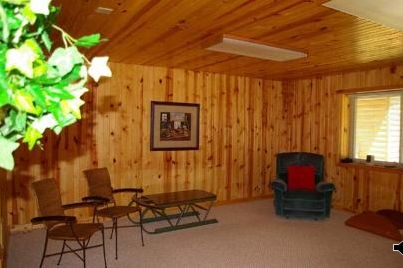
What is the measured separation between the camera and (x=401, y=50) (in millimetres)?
3799

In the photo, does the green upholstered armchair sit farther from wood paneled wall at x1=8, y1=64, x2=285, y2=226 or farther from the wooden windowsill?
wood paneled wall at x1=8, y1=64, x2=285, y2=226

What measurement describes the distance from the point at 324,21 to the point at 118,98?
3132 mm

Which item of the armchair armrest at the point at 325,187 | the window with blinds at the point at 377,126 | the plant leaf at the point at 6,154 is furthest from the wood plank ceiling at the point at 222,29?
the plant leaf at the point at 6,154

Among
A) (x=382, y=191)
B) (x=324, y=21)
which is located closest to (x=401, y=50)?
(x=324, y=21)

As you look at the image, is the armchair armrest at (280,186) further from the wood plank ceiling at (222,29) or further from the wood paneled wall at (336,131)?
the wood plank ceiling at (222,29)

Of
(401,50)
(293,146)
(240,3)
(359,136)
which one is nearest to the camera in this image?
(240,3)

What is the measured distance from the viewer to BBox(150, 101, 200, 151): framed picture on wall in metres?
5.07

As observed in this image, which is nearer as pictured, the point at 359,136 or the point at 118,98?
the point at 118,98

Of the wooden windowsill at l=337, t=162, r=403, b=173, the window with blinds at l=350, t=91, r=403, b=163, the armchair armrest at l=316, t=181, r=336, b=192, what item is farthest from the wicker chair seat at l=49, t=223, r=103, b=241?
the window with blinds at l=350, t=91, r=403, b=163

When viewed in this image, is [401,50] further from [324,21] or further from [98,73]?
[98,73]

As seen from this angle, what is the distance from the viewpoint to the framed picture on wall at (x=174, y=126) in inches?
200

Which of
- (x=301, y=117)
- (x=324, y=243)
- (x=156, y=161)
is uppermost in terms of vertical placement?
(x=301, y=117)

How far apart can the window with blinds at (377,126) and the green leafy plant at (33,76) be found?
5.31 meters

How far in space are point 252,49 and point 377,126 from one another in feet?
9.77
